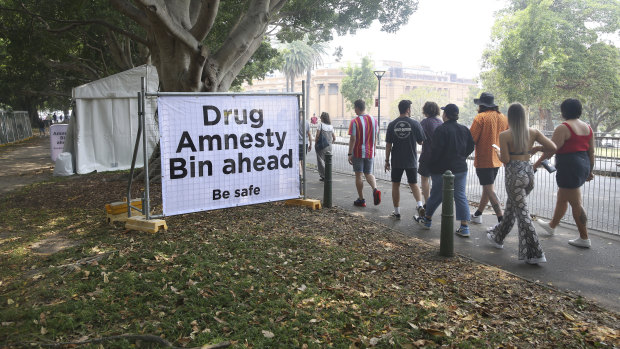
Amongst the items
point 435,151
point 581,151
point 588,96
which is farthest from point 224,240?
point 588,96

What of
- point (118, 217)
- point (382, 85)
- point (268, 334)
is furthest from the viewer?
point (382, 85)

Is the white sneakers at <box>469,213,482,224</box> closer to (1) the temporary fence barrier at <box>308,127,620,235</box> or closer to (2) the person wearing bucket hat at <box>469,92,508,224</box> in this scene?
(2) the person wearing bucket hat at <box>469,92,508,224</box>

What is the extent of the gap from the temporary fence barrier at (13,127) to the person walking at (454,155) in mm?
31686

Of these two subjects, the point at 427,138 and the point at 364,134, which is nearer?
the point at 427,138

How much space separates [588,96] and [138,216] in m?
37.6

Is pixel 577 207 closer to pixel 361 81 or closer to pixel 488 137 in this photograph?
pixel 488 137

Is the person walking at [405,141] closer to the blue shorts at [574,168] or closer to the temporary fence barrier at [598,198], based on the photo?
the blue shorts at [574,168]

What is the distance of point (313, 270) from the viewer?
16.8 ft

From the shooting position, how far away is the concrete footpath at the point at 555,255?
15.7 ft

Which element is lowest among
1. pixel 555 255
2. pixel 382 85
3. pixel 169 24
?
pixel 555 255

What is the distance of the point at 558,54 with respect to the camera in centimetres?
3331

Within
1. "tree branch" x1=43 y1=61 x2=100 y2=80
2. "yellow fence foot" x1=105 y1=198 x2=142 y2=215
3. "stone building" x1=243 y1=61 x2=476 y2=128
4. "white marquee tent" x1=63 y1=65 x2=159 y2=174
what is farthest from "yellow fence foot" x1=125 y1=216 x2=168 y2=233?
"stone building" x1=243 y1=61 x2=476 y2=128

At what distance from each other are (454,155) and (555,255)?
1.86 meters

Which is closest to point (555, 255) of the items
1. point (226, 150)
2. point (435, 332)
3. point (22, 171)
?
point (435, 332)
